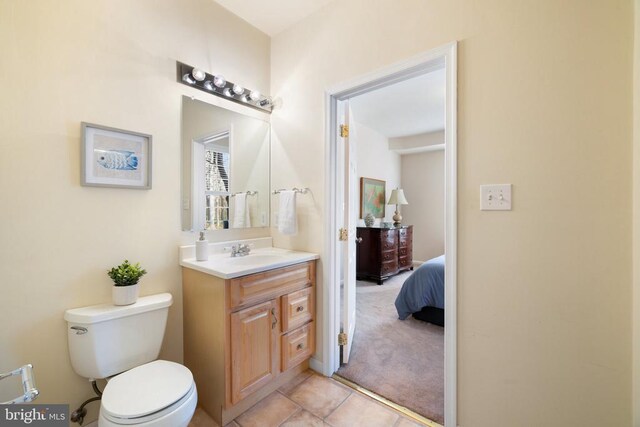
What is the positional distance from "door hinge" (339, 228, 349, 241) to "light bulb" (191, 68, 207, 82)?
1435mm

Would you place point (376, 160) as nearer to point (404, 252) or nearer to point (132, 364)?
point (404, 252)

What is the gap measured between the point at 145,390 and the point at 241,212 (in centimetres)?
125

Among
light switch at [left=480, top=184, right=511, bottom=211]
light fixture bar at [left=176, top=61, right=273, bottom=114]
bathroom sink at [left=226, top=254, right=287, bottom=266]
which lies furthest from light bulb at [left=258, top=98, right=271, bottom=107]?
light switch at [left=480, top=184, right=511, bottom=211]

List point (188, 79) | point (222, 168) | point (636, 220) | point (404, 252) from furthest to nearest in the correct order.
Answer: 1. point (404, 252)
2. point (222, 168)
3. point (188, 79)
4. point (636, 220)

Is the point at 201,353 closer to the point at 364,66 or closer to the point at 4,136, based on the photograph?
the point at 4,136

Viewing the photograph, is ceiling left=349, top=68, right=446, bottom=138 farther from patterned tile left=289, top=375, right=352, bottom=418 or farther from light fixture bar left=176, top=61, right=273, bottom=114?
patterned tile left=289, top=375, right=352, bottom=418

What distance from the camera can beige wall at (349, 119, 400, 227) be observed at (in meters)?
4.62

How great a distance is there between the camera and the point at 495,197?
1.31m

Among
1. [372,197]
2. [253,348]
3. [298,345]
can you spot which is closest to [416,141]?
[372,197]

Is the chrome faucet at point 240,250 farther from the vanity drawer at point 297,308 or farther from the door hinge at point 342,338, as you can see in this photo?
the door hinge at point 342,338

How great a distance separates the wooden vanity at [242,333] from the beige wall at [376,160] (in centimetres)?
295

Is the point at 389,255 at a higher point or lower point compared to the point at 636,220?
lower

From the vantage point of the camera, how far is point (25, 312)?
126cm

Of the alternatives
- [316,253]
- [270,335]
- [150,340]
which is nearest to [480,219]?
[316,253]
